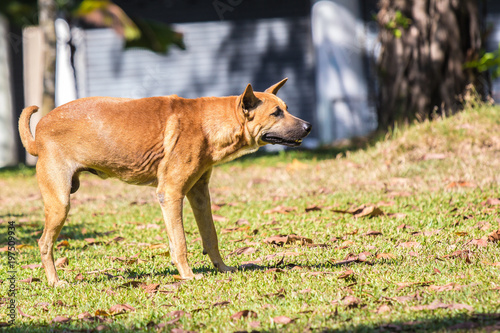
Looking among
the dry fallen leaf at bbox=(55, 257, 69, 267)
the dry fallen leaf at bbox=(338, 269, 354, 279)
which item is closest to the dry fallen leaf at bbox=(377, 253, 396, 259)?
the dry fallen leaf at bbox=(338, 269, 354, 279)

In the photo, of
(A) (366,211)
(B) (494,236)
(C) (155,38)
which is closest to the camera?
(C) (155,38)

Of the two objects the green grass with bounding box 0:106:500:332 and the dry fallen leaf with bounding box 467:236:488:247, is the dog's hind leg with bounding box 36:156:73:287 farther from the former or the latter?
the dry fallen leaf with bounding box 467:236:488:247

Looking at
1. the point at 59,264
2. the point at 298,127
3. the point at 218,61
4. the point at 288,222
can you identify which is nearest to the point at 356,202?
the point at 288,222

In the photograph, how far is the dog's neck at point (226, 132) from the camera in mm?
4781

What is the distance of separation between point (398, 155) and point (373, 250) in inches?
195

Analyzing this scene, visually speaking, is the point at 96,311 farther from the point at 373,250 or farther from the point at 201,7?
the point at 201,7

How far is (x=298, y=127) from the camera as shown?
4887 millimetres

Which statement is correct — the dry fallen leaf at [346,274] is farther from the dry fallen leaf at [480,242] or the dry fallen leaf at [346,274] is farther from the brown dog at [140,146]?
the dry fallen leaf at [480,242]

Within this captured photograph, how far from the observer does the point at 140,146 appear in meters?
4.63

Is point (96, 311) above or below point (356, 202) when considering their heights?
above

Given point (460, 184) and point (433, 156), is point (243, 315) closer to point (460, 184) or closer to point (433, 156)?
point (460, 184)

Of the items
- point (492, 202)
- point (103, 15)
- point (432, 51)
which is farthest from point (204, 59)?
point (103, 15)

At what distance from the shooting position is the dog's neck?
4.78 m

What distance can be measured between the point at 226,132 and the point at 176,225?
825 millimetres
